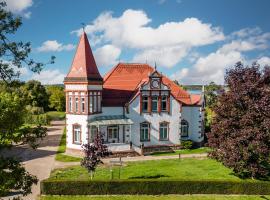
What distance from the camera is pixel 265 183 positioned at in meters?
25.6

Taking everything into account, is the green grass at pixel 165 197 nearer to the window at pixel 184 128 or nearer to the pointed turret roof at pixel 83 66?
the pointed turret roof at pixel 83 66

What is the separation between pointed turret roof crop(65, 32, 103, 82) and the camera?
124 ft

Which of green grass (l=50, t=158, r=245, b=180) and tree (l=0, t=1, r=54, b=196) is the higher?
tree (l=0, t=1, r=54, b=196)

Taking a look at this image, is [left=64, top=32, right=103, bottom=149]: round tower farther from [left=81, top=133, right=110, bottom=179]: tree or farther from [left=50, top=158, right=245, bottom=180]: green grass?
[left=81, top=133, right=110, bottom=179]: tree

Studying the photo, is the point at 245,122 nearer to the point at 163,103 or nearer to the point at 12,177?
the point at 163,103

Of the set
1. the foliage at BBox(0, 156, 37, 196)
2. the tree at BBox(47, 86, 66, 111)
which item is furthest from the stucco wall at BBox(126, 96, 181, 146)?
the tree at BBox(47, 86, 66, 111)

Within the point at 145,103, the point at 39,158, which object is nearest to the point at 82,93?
the point at 145,103

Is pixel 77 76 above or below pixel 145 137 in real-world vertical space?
above

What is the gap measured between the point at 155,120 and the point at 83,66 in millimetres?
10632

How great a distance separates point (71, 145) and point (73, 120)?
9.61 ft

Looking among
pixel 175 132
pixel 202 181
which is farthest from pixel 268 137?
pixel 175 132

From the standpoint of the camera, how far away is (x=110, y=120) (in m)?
38.9

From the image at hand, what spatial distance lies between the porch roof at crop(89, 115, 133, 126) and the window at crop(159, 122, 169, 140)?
4.09 m

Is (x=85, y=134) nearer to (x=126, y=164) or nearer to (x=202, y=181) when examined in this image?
(x=126, y=164)
